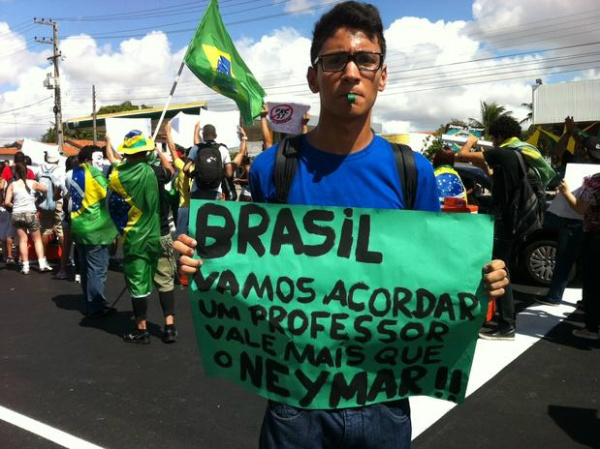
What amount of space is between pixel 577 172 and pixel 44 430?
17.0 feet

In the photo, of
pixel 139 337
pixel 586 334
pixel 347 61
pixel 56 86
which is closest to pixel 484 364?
pixel 586 334

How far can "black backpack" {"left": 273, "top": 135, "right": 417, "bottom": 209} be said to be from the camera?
1732mm

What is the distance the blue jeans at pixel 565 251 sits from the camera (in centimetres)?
632

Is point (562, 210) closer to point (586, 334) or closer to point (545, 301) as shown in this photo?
point (545, 301)

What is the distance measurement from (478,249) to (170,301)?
4124mm

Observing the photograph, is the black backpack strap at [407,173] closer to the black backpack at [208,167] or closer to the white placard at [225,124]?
the black backpack at [208,167]

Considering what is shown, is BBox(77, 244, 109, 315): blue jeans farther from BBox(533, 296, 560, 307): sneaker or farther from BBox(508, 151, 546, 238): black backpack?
BBox(533, 296, 560, 307): sneaker

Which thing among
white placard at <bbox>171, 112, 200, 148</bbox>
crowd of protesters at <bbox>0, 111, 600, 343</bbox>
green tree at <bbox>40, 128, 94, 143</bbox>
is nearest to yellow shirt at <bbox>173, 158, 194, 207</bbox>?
crowd of protesters at <bbox>0, 111, 600, 343</bbox>

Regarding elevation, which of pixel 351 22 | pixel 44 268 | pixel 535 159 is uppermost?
pixel 351 22

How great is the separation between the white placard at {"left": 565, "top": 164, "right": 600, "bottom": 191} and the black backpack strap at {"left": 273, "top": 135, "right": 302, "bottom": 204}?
15.4ft

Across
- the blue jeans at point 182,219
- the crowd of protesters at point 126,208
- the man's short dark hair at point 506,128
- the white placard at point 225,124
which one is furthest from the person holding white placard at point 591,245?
the white placard at point 225,124

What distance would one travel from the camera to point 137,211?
16.9 feet

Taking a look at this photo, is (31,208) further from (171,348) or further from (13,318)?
(171,348)

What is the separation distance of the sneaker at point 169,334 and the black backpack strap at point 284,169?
385 cm
